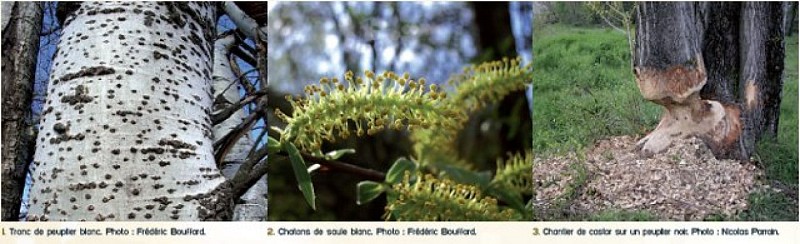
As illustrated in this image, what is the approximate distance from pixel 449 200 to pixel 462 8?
2.60ft

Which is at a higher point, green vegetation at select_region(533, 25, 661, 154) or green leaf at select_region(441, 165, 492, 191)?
green vegetation at select_region(533, 25, 661, 154)

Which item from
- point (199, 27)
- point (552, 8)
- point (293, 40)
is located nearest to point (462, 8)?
point (552, 8)

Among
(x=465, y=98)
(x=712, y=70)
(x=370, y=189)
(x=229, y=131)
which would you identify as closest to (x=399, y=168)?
(x=370, y=189)

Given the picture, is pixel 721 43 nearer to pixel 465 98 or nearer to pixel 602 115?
pixel 602 115

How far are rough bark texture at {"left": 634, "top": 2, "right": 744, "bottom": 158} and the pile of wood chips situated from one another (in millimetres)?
52

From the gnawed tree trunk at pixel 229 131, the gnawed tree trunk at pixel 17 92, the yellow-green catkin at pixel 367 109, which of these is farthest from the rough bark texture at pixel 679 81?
the gnawed tree trunk at pixel 17 92

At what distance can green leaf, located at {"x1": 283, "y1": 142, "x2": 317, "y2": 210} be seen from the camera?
11.6ft

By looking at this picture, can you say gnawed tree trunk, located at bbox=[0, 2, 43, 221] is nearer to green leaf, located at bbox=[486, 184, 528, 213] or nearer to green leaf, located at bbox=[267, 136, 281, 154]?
green leaf, located at bbox=[267, 136, 281, 154]

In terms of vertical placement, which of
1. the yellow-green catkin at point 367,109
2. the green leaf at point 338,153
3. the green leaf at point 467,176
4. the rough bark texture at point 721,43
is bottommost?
the green leaf at point 467,176

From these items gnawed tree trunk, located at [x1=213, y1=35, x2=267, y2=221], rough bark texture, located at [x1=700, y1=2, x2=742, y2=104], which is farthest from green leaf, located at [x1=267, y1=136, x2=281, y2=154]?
rough bark texture, located at [x1=700, y1=2, x2=742, y2=104]

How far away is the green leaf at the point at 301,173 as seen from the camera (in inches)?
139

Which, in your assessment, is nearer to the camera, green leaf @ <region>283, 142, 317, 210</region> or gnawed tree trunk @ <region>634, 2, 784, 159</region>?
green leaf @ <region>283, 142, 317, 210</region>

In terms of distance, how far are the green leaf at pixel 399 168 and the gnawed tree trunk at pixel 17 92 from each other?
1.56 m

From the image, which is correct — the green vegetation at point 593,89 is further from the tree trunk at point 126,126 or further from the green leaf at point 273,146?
the tree trunk at point 126,126
